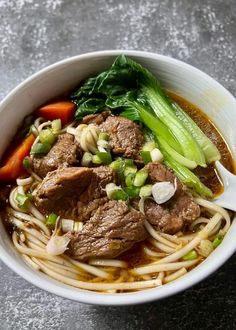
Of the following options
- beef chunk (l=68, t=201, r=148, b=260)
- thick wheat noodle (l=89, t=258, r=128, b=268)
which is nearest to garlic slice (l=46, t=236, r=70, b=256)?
beef chunk (l=68, t=201, r=148, b=260)

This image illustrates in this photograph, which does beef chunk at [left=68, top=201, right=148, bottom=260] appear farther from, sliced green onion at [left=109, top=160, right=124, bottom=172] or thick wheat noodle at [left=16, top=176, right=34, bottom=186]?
thick wheat noodle at [left=16, top=176, right=34, bottom=186]

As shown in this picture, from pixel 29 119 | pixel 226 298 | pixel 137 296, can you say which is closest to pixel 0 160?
pixel 29 119

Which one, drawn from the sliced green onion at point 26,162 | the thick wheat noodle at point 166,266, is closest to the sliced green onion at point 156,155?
the thick wheat noodle at point 166,266

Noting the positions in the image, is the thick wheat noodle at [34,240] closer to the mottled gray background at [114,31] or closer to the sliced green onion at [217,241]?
the sliced green onion at [217,241]

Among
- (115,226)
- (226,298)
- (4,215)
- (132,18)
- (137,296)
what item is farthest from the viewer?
(132,18)

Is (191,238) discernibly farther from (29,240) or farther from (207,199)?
(29,240)
